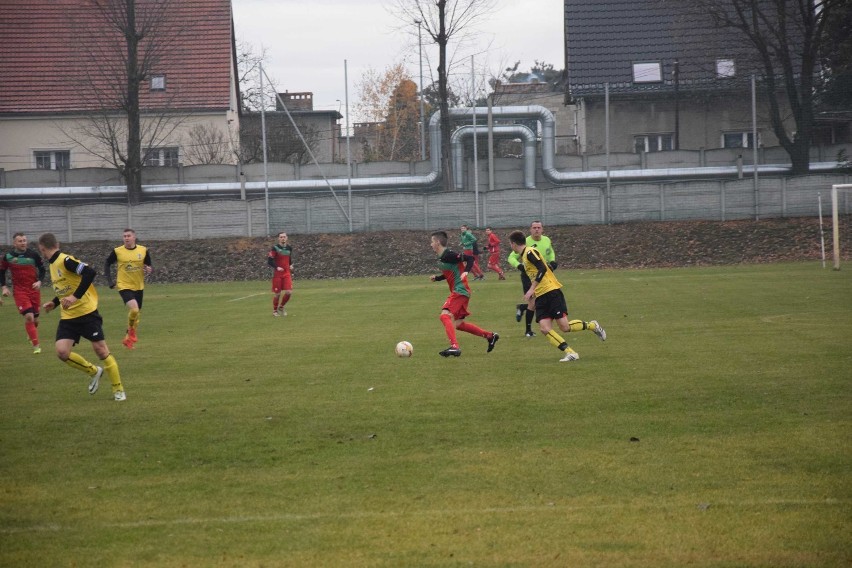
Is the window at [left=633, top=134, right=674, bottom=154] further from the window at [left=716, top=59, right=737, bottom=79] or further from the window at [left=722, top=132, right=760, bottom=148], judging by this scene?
the window at [left=716, top=59, right=737, bottom=79]

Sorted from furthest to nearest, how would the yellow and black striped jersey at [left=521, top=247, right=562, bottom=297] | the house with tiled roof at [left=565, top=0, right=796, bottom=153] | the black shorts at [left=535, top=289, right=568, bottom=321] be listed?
the house with tiled roof at [left=565, top=0, right=796, bottom=153] < the black shorts at [left=535, top=289, right=568, bottom=321] < the yellow and black striped jersey at [left=521, top=247, right=562, bottom=297]

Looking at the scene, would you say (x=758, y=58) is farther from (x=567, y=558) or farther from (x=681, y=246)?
(x=567, y=558)

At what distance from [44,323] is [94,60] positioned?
28154mm

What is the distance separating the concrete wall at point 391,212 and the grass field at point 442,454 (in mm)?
26972

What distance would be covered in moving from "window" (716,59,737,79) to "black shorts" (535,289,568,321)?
37.3 metres

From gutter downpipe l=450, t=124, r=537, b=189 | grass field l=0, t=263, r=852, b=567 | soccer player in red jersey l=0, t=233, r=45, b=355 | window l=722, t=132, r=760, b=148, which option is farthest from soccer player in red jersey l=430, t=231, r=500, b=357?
window l=722, t=132, r=760, b=148

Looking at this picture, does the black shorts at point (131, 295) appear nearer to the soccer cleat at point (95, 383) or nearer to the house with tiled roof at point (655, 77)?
the soccer cleat at point (95, 383)

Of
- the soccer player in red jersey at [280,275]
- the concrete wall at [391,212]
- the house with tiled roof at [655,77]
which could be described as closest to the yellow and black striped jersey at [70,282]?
the soccer player in red jersey at [280,275]

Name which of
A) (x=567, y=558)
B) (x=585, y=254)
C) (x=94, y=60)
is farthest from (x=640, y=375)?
(x=94, y=60)

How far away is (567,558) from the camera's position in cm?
591

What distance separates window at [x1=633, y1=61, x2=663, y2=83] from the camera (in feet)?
169

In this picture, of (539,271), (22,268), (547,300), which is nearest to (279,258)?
(22,268)

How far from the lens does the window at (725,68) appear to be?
4859cm

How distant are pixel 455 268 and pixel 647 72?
39.8 metres
